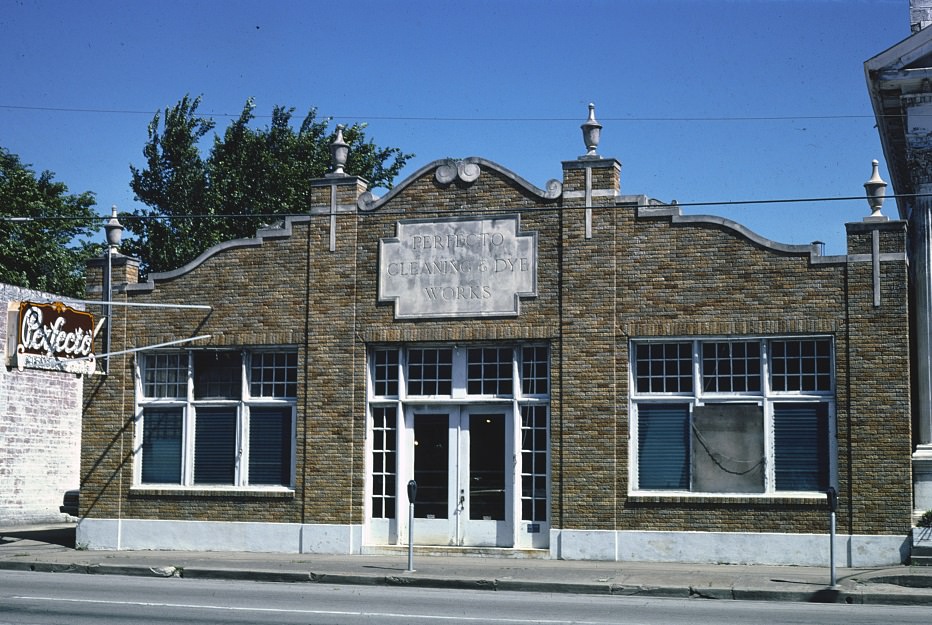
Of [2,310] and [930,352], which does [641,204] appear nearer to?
[930,352]

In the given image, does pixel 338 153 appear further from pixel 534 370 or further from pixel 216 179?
pixel 216 179

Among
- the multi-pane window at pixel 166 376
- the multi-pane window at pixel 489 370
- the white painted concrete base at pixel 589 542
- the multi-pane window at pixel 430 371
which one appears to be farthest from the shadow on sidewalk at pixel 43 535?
the multi-pane window at pixel 489 370

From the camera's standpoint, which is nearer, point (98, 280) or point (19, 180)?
point (98, 280)

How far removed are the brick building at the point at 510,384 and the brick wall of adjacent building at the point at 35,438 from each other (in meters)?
6.86

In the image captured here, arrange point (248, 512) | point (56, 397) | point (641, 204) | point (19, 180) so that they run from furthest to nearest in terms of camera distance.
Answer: point (19, 180)
point (56, 397)
point (248, 512)
point (641, 204)

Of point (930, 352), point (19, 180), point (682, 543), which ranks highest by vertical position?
point (19, 180)

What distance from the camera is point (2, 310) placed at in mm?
28609

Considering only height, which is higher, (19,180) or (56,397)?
(19,180)

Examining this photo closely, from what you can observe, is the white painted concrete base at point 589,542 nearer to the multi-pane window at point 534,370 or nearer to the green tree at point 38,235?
the multi-pane window at point 534,370

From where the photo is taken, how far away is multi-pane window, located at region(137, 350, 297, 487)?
22.0m

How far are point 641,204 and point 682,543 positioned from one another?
5501 millimetres

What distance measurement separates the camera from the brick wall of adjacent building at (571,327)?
61.8 feet

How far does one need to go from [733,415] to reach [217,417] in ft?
30.2

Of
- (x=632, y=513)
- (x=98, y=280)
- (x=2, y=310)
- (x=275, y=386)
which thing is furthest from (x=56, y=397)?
(x=632, y=513)
